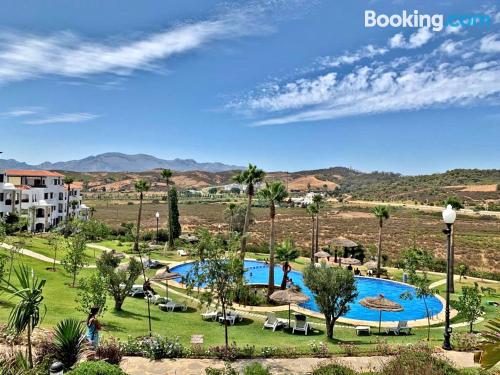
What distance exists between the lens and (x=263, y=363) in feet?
42.9

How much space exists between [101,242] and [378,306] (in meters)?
38.5

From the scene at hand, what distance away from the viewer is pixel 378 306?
62.6 feet

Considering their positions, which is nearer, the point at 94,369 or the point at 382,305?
the point at 94,369

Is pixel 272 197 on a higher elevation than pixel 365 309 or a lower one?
higher

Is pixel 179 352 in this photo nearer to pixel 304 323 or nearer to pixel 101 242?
pixel 304 323

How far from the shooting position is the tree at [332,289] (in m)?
18.2

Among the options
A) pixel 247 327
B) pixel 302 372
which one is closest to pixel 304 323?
pixel 247 327

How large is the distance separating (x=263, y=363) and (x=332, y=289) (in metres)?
6.19

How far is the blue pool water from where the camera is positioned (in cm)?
2674

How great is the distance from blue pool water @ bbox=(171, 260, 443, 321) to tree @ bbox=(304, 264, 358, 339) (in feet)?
12.6

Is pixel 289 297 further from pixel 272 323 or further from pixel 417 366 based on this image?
pixel 417 366

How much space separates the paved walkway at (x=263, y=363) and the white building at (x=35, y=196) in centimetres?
4124

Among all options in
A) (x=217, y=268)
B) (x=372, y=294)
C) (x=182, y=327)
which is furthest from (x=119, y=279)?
(x=372, y=294)

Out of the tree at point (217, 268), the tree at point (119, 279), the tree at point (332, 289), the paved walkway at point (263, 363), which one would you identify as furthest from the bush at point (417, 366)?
the tree at point (119, 279)
